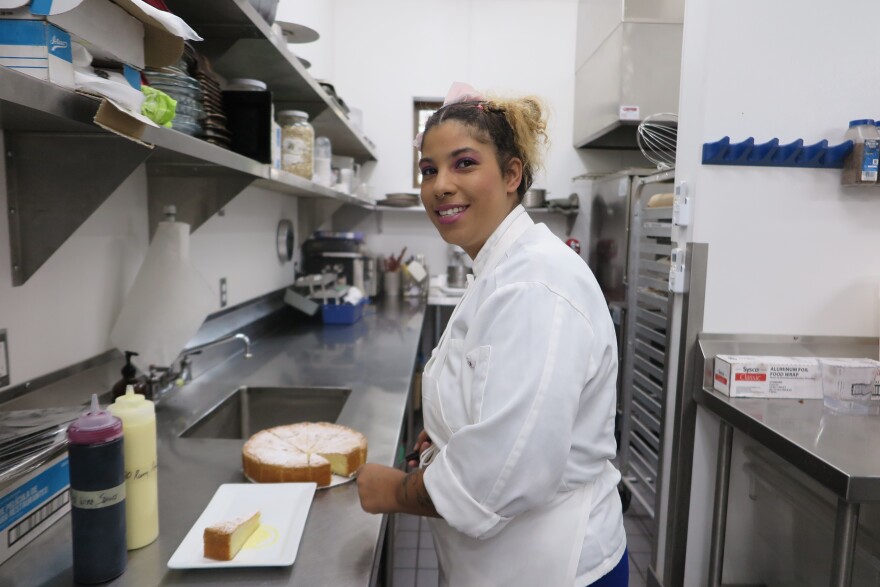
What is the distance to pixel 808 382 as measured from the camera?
5.77ft

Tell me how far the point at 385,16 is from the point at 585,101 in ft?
5.33

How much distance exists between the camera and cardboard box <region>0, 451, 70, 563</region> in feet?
2.70

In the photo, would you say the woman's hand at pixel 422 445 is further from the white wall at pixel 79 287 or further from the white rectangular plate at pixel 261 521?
the white wall at pixel 79 287

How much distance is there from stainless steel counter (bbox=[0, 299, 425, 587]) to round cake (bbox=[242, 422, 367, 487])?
0.14 feet

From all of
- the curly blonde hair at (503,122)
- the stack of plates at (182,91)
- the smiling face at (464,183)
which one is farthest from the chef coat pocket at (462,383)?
the stack of plates at (182,91)

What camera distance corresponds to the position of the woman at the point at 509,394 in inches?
32.6

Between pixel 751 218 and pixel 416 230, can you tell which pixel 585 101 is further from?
pixel 751 218

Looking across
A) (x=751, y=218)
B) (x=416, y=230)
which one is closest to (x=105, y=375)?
(x=751, y=218)

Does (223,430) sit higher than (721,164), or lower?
lower

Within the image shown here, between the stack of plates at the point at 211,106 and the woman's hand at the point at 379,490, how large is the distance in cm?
88

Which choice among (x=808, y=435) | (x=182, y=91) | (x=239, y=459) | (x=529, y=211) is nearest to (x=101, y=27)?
(x=182, y=91)

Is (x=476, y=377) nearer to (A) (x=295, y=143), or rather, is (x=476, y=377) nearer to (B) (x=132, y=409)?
(B) (x=132, y=409)

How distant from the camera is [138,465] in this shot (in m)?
0.85

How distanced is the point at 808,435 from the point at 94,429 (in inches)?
62.6
